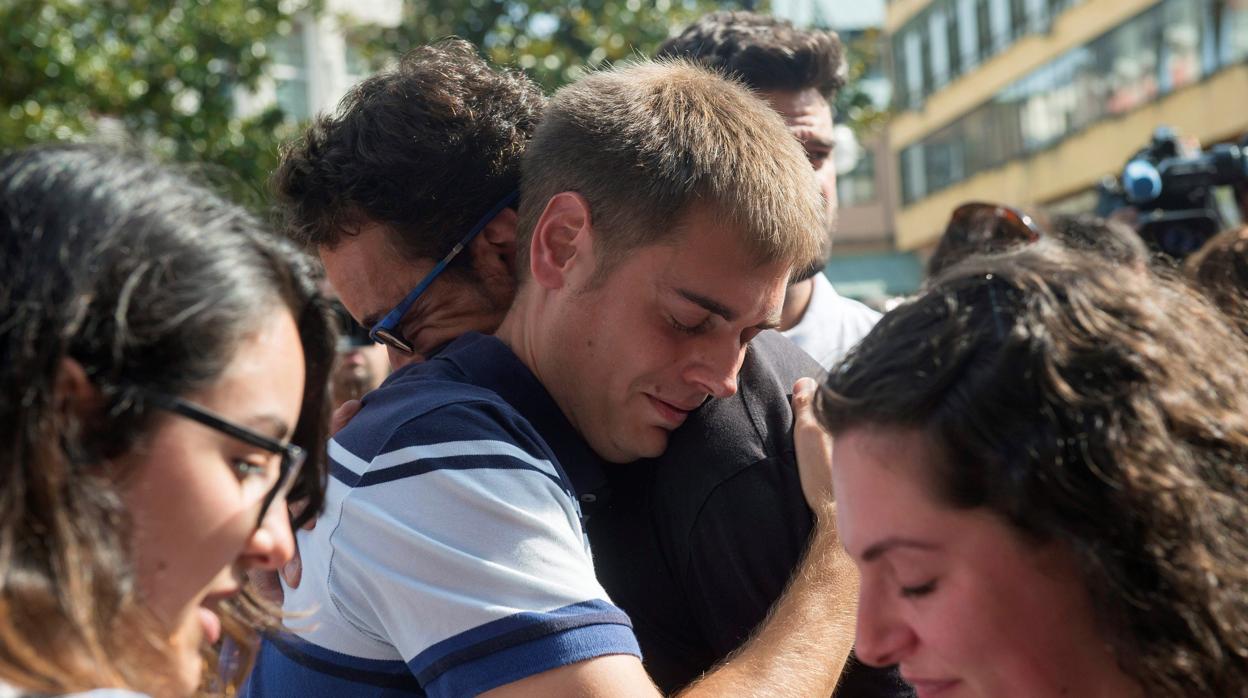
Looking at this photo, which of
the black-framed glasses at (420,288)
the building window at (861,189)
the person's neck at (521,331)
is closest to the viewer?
the person's neck at (521,331)

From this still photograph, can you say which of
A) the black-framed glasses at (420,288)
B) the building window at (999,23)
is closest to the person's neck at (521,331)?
the black-framed glasses at (420,288)

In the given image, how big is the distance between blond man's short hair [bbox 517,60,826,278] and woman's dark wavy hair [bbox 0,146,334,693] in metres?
0.83

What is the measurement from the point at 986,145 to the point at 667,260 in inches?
1159

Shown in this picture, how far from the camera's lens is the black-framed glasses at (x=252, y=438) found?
56.5 inches

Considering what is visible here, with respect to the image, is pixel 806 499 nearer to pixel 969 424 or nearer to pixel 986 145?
pixel 969 424

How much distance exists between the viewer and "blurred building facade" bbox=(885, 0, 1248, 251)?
66.2ft

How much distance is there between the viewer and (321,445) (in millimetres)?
1770

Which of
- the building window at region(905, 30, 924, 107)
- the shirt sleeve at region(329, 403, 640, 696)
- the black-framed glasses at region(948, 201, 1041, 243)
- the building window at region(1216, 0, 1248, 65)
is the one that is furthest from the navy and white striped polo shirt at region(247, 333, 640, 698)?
the building window at region(905, 30, 924, 107)

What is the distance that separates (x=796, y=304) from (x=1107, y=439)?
2157 mm

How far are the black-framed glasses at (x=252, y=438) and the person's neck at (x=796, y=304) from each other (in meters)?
2.22

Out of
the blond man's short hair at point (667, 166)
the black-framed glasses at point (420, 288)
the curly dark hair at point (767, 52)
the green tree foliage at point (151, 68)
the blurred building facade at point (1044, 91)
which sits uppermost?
the green tree foliage at point (151, 68)

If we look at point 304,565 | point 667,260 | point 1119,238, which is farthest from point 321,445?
point 1119,238

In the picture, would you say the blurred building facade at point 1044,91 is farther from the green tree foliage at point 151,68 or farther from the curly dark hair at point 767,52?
the curly dark hair at point 767,52

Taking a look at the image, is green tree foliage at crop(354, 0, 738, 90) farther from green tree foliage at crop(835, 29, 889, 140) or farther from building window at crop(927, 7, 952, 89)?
building window at crop(927, 7, 952, 89)
